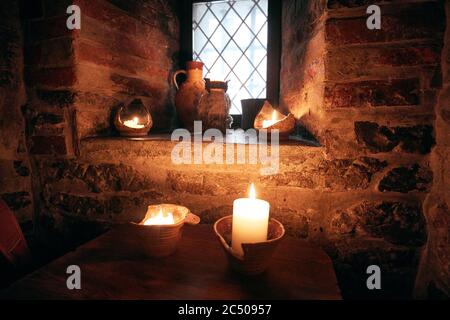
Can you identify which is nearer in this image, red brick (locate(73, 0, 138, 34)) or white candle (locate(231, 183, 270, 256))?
white candle (locate(231, 183, 270, 256))

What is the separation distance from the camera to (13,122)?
123 centimetres

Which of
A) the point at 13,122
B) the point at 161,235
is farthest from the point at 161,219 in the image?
the point at 13,122

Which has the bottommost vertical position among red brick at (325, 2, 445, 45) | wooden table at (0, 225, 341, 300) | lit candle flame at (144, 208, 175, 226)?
wooden table at (0, 225, 341, 300)

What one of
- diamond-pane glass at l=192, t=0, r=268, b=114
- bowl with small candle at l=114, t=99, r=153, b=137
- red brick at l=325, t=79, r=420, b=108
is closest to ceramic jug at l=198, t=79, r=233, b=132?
bowl with small candle at l=114, t=99, r=153, b=137

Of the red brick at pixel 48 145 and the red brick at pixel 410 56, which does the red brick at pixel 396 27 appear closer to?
the red brick at pixel 410 56

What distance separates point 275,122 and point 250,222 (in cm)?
55

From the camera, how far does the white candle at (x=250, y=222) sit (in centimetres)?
70

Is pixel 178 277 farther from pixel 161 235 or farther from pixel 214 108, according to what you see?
pixel 214 108

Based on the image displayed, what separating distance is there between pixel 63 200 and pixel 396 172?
1.34m

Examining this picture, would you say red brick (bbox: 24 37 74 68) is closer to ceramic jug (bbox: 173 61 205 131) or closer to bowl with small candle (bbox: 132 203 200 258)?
ceramic jug (bbox: 173 61 205 131)

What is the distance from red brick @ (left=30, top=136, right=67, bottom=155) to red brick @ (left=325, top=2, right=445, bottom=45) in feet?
3.69

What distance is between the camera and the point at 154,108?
1.61 meters

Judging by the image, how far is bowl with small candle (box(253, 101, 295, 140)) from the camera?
112 cm

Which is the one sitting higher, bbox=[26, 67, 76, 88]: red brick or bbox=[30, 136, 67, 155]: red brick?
bbox=[26, 67, 76, 88]: red brick
